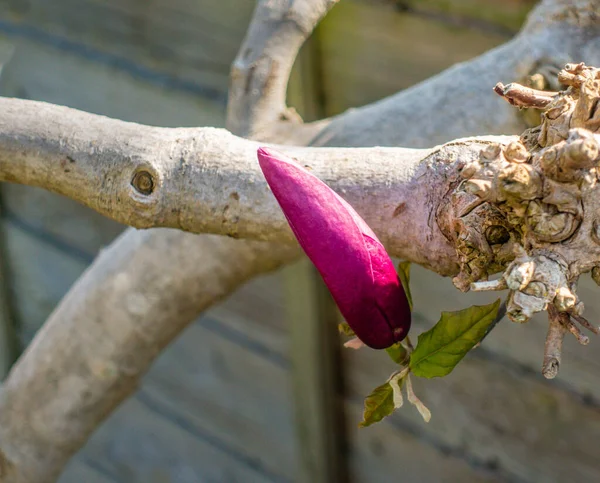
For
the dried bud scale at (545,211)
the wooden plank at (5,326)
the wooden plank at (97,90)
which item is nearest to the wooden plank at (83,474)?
the wooden plank at (5,326)

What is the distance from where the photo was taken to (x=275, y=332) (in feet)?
5.16

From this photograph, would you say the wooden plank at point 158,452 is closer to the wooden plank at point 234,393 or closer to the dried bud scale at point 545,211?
the wooden plank at point 234,393

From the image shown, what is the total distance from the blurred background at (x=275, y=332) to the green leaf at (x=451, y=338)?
573 millimetres

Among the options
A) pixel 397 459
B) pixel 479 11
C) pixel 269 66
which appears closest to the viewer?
pixel 269 66

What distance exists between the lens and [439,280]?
4.14 feet

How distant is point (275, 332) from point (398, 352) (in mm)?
1016

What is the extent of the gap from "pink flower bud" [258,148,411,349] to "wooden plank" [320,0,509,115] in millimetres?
676

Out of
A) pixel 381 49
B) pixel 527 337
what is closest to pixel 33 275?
pixel 381 49

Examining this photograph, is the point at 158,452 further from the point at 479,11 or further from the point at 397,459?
the point at 479,11

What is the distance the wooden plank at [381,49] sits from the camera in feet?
3.73

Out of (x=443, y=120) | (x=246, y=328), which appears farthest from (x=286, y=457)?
(x=443, y=120)

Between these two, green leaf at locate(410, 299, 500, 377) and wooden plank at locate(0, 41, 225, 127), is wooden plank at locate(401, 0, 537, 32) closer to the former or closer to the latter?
wooden plank at locate(0, 41, 225, 127)

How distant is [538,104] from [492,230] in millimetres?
82

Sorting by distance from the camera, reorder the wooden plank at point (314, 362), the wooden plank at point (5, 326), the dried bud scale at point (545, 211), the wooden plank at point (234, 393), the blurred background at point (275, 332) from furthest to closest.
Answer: the wooden plank at point (5, 326), the wooden plank at point (234, 393), the wooden plank at point (314, 362), the blurred background at point (275, 332), the dried bud scale at point (545, 211)
